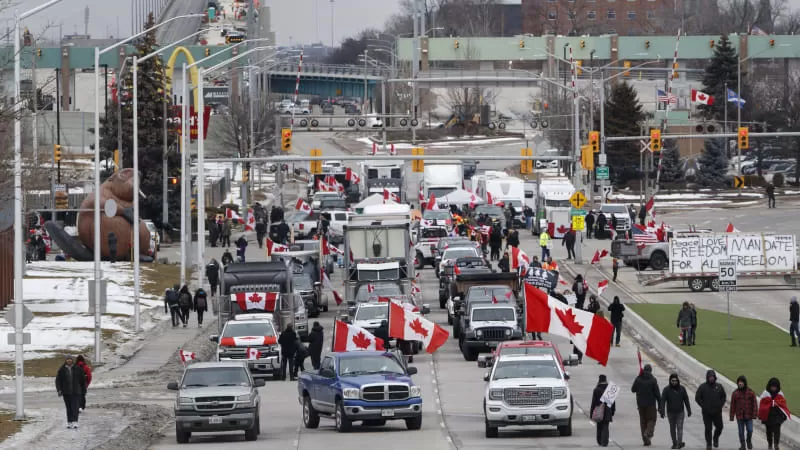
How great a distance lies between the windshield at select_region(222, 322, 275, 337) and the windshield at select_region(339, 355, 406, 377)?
869 centimetres

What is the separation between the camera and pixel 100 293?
39.0 meters

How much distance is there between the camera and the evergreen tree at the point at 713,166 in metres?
102

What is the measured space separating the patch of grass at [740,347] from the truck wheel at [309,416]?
8.76m

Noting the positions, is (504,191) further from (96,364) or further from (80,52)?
(80,52)

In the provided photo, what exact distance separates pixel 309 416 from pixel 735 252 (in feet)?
98.0

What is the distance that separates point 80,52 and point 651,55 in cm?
5284

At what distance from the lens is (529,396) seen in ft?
83.9


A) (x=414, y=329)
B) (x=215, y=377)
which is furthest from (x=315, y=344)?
(x=215, y=377)

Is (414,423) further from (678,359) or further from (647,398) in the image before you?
(678,359)

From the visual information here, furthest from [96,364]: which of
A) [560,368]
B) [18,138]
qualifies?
[560,368]

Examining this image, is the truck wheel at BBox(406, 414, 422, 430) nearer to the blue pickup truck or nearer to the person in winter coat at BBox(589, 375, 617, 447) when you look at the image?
the blue pickup truck

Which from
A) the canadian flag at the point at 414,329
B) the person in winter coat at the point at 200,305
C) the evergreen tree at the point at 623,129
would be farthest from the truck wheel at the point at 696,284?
the evergreen tree at the point at 623,129

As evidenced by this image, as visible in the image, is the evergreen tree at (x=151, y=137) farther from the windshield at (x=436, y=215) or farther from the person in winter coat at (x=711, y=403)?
the person in winter coat at (x=711, y=403)

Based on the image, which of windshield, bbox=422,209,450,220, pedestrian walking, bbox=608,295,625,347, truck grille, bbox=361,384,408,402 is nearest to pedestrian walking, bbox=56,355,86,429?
truck grille, bbox=361,384,408,402
